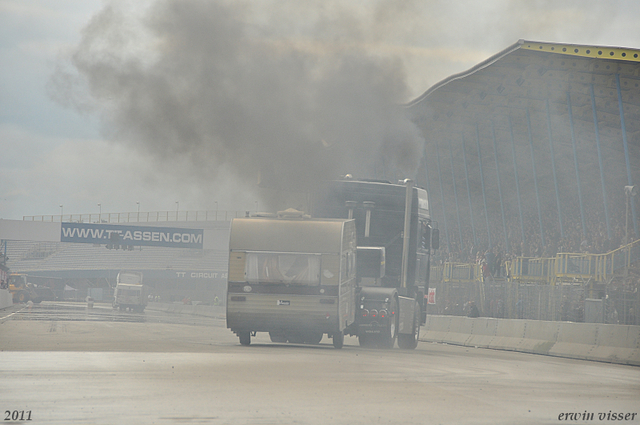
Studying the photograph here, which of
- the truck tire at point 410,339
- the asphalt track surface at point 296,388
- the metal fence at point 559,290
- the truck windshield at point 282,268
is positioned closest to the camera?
the asphalt track surface at point 296,388

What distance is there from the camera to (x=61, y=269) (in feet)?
357

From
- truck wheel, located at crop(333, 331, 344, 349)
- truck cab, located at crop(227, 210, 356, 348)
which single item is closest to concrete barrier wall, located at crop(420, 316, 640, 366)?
truck wheel, located at crop(333, 331, 344, 349)

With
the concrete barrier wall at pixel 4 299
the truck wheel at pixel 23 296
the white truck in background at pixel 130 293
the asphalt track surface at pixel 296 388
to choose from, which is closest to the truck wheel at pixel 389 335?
the asphalt track surface at pixel 296 388

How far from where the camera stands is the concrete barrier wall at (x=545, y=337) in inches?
733

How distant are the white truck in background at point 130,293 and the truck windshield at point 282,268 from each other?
4638 centimetres

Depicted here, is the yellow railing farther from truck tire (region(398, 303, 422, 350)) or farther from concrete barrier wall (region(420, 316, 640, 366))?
truck tire (region(398, 303, 422, 350))

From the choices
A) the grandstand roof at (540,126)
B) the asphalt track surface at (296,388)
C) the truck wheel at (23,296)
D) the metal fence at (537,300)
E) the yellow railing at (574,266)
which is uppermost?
the grandstand roof at (540,126)

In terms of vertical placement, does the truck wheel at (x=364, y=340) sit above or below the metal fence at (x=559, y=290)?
below

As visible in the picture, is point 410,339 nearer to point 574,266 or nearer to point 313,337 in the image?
point 313,337

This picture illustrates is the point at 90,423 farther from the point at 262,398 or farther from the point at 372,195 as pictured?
the point at 372,195

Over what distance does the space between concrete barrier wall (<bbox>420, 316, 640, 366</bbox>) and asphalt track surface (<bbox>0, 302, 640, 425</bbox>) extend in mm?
732

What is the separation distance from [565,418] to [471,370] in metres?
6.29

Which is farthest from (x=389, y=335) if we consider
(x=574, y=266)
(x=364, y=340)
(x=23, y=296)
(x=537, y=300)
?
(x=23, y=296)
